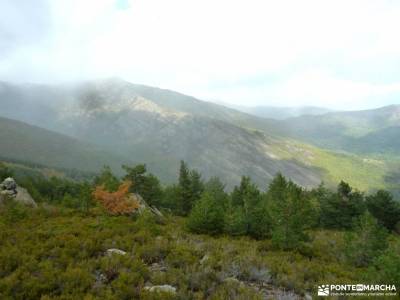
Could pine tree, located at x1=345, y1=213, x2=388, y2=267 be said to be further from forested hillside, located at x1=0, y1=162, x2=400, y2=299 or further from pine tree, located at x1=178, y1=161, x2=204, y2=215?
pine tree, located at x1=178, y1=161, x2=204, y2=215

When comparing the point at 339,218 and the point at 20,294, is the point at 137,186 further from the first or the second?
the point at 20,294

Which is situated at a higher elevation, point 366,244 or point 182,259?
point 182,259

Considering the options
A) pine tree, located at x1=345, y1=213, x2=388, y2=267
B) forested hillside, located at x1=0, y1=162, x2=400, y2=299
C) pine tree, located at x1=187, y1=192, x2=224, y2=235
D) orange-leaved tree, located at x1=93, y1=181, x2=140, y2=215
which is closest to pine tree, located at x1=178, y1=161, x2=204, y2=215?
orange-leaved tree, located at x1=93, y1=181, x2=140, y2=215

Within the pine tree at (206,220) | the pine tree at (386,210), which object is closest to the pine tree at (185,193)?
the pine tree at (206,220)

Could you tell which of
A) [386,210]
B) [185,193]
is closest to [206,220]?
[185,193]

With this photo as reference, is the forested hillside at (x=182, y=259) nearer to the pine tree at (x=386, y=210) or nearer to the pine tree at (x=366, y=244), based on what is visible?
the pine tree at (x=366, y=244)

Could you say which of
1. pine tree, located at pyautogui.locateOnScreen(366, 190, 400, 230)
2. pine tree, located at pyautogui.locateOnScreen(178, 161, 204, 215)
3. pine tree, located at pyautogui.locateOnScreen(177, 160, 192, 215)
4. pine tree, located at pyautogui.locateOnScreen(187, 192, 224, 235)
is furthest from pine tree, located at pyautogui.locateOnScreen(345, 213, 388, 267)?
pine tree, located at pyautogui.locateOnScreen(177, 160, 192, 215)

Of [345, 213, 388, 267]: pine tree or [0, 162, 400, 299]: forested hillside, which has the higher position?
[0, 162, 400, 299]: forested hillside

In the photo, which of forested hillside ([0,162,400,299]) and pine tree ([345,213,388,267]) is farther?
pine tree ([345,213,388,267])

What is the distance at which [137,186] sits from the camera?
155ft

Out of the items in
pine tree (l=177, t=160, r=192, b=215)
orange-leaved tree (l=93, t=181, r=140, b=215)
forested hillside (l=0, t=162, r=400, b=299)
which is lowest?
pine tree (l=177, t=160, r=192, b=215)

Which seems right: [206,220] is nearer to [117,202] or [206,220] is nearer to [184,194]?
[117,202]

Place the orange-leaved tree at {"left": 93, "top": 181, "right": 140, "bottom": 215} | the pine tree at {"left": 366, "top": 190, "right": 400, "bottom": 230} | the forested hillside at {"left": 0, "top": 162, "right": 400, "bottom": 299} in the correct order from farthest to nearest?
the pine tree at {"left": 366, "top": 190, "right": 400, "bottom": 230}, the orange-leaved tree at {"left": 93, "top": 181, "right": 140, "bottom": 215}, the forested hillside at {"left": 0, "top": 162, "right": 400, "bottom": 299}

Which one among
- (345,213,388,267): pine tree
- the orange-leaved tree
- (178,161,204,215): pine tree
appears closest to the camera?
(345,213,388,267): pine tree
